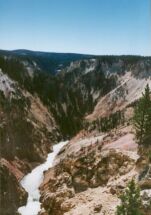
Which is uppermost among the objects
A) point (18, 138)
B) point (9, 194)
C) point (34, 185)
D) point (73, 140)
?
point (18, 138)

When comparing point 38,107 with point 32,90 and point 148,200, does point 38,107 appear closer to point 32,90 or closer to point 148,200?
point 32,90

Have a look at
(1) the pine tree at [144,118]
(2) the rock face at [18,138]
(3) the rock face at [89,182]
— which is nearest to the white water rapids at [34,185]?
(2) the rock face at [18,138]

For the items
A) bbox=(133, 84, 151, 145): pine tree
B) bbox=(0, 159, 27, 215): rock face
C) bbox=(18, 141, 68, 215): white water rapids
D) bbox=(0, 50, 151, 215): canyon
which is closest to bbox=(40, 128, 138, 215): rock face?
bbox=(0, 50, 151, 215): canyon

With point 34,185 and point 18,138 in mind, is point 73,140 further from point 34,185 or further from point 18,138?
point 34,185

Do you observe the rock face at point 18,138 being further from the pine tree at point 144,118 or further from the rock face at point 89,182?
the pine tree at point 144,118

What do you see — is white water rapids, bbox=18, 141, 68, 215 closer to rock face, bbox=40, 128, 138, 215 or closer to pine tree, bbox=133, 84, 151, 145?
rock face, bbox=40, 128, 138, 215

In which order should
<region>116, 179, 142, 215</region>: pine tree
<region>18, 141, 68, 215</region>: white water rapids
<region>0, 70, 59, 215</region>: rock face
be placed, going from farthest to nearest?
<region>0, 70, 59, 215</region>: rock face
<region>18, 141, 68, 215</region>: white water rapids
<region>116, 179, 142, 215</region>: pine tree

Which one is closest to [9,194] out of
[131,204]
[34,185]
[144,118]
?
[34,185]

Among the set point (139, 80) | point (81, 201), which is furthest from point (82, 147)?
point (139, 80)
